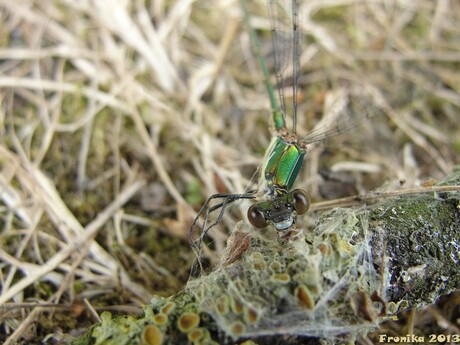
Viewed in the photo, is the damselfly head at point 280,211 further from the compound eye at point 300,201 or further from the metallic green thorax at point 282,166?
the metallic green thorax at point 282,166

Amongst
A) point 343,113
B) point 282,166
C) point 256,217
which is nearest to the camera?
point 256,217

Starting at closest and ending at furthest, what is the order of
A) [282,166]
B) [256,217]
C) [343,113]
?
1. [256,217]
2. [282,166]
3. [343,113]

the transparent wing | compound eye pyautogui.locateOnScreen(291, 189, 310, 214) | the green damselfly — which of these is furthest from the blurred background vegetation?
compound eye pyautogui.locateOnScreen(291, 189, 310, 214)

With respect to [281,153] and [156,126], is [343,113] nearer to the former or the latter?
[281,153]

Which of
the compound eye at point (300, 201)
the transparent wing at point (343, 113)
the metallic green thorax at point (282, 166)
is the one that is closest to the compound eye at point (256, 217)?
the compound eye at point (300, 201)

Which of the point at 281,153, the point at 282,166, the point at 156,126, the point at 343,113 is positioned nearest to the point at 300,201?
the point at 282,166

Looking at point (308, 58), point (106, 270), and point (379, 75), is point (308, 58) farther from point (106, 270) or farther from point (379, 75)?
point (106, 270)

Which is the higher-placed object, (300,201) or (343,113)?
(343,113)
